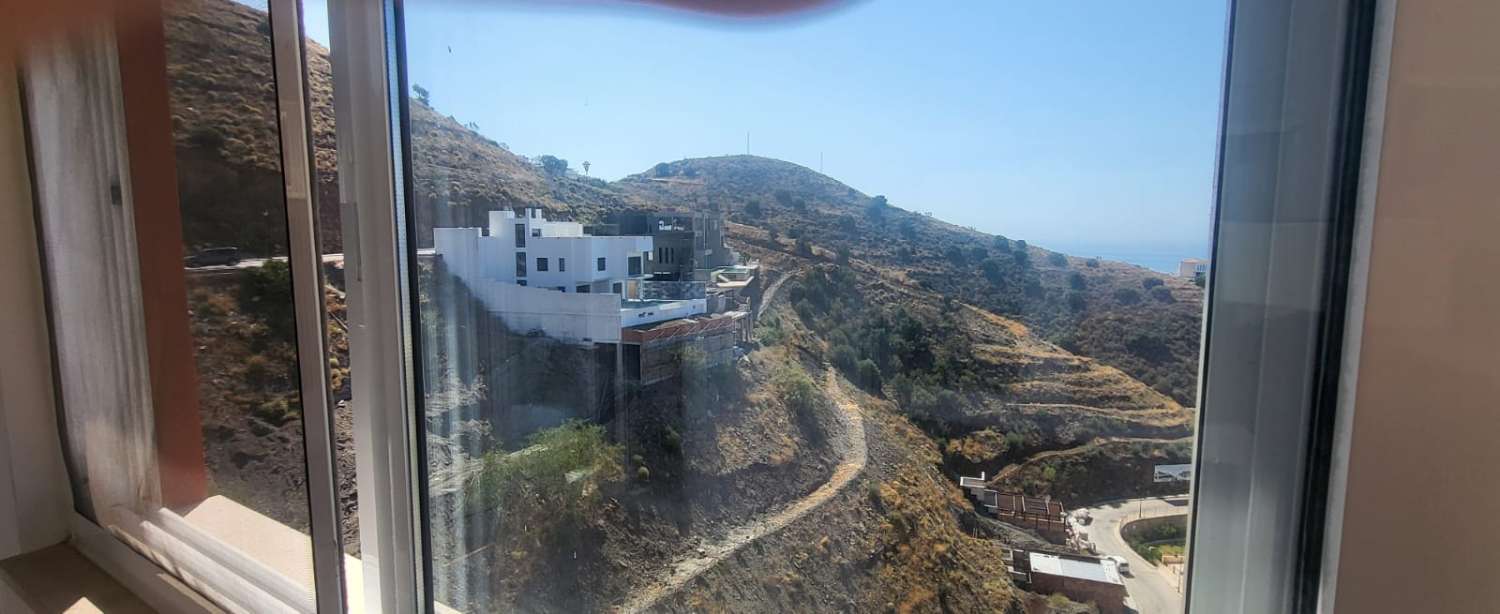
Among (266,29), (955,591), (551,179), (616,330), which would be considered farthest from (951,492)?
(266,29)

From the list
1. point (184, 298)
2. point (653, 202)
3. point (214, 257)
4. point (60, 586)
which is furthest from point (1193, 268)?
point (60, 586)

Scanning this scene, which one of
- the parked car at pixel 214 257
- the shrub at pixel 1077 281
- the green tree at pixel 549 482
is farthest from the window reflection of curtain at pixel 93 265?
the shrub at pixel 1077 281

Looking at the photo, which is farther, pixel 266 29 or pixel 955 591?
pixel 266 29

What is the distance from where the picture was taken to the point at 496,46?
0.85 meters

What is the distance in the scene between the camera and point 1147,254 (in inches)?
21.1

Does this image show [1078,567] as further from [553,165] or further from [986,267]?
[553,165]

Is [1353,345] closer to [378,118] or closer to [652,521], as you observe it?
[652,521]

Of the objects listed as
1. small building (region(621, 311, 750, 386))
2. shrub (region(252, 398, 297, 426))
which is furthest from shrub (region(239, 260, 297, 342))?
small building (region(621, 311, 750, 386))

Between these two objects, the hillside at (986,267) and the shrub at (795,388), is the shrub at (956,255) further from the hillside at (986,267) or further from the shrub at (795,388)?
the shrub at (795,388)

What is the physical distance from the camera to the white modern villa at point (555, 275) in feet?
2.61

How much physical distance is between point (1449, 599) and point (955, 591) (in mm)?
367

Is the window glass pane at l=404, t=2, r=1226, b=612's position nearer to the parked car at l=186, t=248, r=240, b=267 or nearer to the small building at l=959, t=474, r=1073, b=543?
the small building at l=959, t=474, r=1073, b=543

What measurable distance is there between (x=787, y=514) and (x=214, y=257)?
1.28m

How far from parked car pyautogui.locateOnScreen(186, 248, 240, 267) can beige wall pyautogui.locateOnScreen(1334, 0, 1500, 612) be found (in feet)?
5.26
